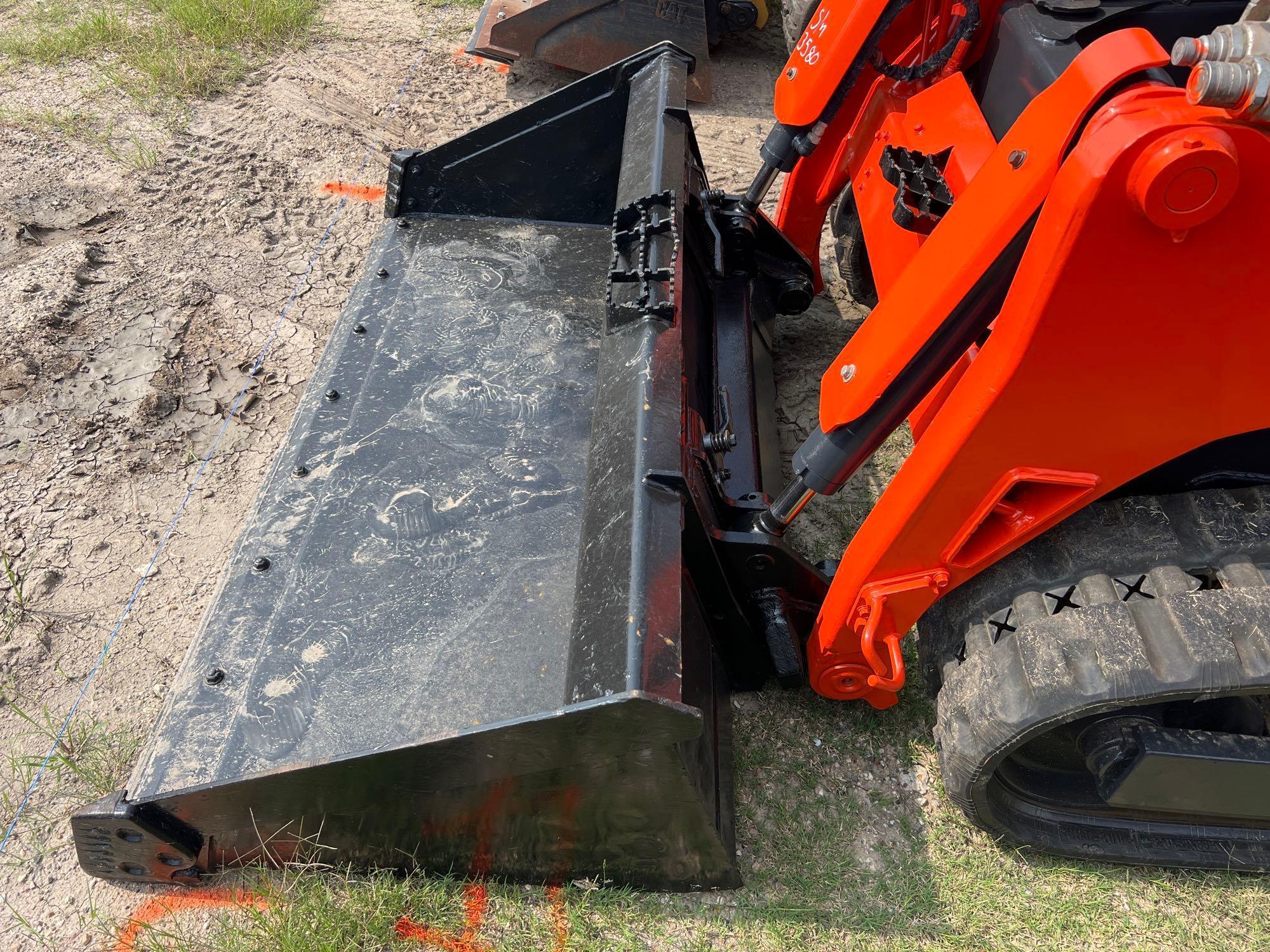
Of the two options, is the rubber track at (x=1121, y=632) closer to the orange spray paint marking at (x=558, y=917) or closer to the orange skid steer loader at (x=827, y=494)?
the orange skid steer loader at (x=827, y=494)

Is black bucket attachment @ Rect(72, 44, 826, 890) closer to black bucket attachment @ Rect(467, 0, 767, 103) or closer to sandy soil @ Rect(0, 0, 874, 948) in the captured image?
sandy soil @ Rect(0, 0, 874, 948)

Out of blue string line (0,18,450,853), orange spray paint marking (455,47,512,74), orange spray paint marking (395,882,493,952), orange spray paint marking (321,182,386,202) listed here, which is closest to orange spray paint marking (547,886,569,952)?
orange spray paint marking (395,882,493,952)

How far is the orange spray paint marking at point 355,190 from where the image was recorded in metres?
4.11

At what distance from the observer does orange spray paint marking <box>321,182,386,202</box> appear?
4.11 meters

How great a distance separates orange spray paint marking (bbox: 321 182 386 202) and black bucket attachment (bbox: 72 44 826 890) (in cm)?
151

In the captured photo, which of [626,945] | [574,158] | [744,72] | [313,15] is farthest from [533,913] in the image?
[313,15]

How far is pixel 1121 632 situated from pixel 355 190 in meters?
3.62

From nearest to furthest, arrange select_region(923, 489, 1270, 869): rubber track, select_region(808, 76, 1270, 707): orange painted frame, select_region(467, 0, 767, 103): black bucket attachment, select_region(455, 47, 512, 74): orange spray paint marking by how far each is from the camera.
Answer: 1. select_region(808, 76, 1270, 707): orange painted frame
2. select_region(923, 489, 1270, 869): rubber track
3. select_region(467, 0, 767, 103): black bucket attachment
4. select_region(455, 47, 512, 74): orange spray paint marking

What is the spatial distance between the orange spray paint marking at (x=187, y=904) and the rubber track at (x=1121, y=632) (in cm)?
153

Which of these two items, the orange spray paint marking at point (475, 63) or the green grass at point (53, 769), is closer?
the green grass at point (53, 769)

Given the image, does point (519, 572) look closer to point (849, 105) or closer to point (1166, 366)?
point (1166, 366)

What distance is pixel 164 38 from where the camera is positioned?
5.11 meters

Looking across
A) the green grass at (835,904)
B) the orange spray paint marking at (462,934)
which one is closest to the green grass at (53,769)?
the green grass at (835,904)

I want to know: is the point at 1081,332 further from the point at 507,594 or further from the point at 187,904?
the point at 187,904
